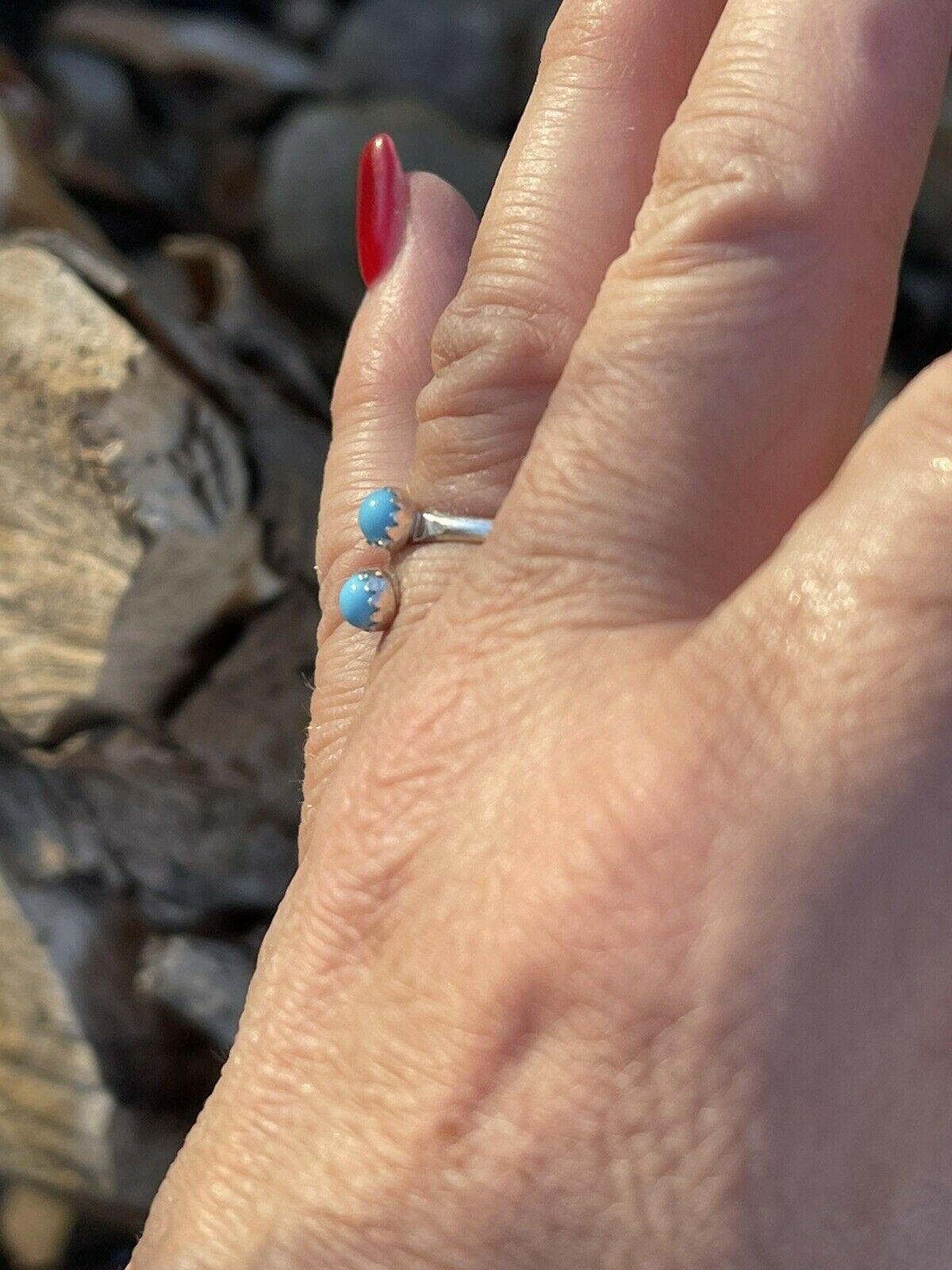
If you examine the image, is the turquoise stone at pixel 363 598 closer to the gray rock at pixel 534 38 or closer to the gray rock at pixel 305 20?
the gray rock at pixel 534 38

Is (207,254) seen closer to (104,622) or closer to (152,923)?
(104,622)

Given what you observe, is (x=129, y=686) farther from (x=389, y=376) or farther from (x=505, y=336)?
(x=505, y=336)

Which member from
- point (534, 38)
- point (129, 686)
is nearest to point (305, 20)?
point (534, 38)

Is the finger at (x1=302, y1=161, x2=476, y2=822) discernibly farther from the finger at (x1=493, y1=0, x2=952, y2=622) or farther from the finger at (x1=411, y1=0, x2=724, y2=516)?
the finger at (x1=493, y1=0, x2=952, y2=622)

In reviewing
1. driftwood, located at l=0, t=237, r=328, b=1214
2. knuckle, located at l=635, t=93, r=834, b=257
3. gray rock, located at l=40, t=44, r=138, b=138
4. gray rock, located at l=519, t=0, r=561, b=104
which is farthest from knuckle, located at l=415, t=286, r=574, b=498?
gray rock, located at l=40, t=44, r=138, b=138

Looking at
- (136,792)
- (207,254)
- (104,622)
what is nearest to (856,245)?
(104,622)

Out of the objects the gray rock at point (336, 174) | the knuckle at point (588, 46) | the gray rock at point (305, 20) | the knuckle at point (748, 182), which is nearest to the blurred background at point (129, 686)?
the gray rock at point (336, 174)

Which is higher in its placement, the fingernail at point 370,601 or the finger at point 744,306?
the finger at point 744,306
